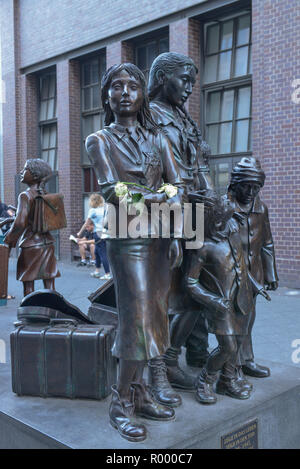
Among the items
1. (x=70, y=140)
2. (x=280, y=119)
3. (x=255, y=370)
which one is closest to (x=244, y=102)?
(x=280, y=119)

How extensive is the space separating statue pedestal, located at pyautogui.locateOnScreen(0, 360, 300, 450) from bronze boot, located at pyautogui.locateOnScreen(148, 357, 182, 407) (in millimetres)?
96

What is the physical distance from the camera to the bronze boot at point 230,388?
10.4 feet

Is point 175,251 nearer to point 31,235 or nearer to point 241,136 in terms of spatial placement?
point 31,235

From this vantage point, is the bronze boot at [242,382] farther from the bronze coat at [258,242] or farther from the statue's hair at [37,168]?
the statue's hair at [37,168]

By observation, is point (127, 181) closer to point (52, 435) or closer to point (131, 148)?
point (131, 148)

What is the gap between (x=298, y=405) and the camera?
347cm

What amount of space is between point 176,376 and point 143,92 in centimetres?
188

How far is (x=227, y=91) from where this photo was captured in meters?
10.5

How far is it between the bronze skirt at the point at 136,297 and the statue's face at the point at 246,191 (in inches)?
35.3

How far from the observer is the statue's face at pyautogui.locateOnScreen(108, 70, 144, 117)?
267 cm

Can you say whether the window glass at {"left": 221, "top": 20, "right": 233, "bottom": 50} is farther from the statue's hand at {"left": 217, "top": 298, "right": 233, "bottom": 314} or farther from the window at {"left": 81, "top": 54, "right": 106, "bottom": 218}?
the statue's hand at {"left": 217, "top": 298, "right": 233, "bottom": 314}
